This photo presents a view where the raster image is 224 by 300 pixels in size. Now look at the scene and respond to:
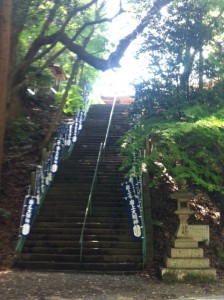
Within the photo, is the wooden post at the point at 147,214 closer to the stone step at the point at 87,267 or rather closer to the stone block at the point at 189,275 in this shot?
the stone step at the point at 87,267

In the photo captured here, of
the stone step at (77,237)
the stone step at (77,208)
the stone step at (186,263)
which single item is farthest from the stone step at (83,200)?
the stone step at (186,263)

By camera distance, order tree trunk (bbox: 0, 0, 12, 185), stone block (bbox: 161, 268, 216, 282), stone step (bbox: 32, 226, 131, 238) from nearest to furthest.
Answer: tree trunk (bbox: 0, 0, 12, 185)
stone block (bbox: 161, 268, 216, 282)
stone step (bbox: 32, 226, 131, 238)

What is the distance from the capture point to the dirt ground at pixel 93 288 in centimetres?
759

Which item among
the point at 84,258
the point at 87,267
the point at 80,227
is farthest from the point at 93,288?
the point at 80,227

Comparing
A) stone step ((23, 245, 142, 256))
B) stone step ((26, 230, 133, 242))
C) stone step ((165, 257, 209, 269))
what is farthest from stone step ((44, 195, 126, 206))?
stone step ((165, 257, 209, 269))

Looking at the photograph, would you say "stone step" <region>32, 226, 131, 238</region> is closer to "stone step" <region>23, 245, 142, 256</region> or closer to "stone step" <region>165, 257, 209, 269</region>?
"stone step" <region>23, 245, 142, 256</region>

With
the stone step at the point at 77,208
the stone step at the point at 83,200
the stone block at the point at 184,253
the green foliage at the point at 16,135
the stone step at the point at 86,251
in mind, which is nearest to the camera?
the stone block at the point at 184,253

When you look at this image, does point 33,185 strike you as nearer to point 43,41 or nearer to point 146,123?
point 146,123

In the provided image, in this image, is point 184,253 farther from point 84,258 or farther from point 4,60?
point 4,60

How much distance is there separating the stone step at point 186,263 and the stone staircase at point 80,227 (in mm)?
961

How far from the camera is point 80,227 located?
1202 centimetres

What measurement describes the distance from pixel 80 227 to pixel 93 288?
3790mm

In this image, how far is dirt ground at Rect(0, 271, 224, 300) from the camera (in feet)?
24.9

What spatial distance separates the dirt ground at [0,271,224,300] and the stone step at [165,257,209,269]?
500 millimetres
